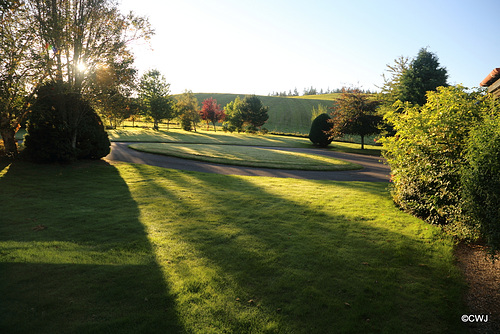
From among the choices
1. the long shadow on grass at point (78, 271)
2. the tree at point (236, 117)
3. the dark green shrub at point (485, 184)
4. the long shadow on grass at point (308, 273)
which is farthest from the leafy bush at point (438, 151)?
the tree at point (236, 117)

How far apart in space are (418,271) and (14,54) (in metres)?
17.2

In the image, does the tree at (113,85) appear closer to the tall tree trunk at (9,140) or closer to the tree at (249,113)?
the tall tree trunk at (9,140)

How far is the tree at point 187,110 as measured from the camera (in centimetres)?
5681

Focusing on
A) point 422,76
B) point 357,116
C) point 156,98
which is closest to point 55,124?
point 357,116

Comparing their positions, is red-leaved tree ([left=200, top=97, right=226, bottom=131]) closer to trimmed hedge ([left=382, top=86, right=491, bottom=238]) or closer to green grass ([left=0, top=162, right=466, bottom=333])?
green grass ([left=0, top=162, right=466, bottom=333])

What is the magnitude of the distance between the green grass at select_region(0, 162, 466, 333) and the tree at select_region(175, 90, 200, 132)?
162 ft

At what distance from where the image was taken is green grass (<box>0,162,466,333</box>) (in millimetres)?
3602

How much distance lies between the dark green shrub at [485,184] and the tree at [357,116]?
28.1 meters

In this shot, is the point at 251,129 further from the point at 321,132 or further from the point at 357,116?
the point at 357,116

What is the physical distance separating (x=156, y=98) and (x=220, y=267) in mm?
52884

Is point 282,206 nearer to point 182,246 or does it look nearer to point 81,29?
point 182,246

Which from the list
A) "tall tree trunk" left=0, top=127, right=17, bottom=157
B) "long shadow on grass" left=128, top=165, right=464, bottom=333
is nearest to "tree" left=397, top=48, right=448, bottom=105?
"long shadow on grass" left=128, top=165, right=464, bottom=333

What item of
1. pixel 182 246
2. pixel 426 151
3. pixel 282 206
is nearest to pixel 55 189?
pixel 182 246

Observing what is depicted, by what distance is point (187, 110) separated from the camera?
57188mm
